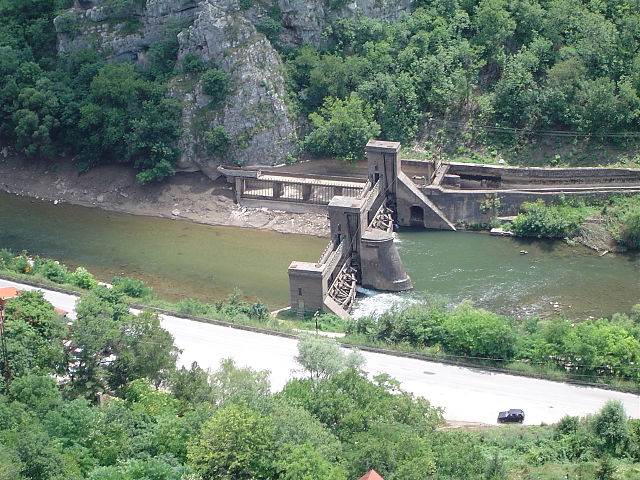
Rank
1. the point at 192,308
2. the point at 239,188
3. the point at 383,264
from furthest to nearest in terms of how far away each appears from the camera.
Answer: the point at 239,188
the point at 383,264
the point at 192,308

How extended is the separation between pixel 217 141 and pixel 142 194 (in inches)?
284

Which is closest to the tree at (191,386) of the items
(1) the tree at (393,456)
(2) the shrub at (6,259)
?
(1) the tree at (393,456)

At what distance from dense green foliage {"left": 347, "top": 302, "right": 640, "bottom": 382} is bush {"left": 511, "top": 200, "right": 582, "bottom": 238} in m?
14.9

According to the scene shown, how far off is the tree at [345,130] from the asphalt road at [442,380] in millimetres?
26089

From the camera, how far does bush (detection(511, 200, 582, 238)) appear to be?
7775cm

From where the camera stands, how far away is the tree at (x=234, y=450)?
4666cm

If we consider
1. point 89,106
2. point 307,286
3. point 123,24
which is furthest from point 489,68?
point 89,106

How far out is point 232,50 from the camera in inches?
3455

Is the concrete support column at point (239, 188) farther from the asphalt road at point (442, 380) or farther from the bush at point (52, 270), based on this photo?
the asphalt road at point (442, 380)

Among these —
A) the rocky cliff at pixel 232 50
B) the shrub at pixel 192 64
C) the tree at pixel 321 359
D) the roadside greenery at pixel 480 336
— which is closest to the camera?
the tree at pixel 321 359

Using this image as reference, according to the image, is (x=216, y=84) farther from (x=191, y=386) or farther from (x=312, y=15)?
(x=191, y=386)

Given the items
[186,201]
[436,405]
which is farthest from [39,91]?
[436,405]

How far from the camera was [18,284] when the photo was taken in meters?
68.6

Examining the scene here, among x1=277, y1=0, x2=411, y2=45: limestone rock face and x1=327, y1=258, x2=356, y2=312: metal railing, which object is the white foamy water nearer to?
x1=327, y1=258, x2=356, y2=312: metal railing
